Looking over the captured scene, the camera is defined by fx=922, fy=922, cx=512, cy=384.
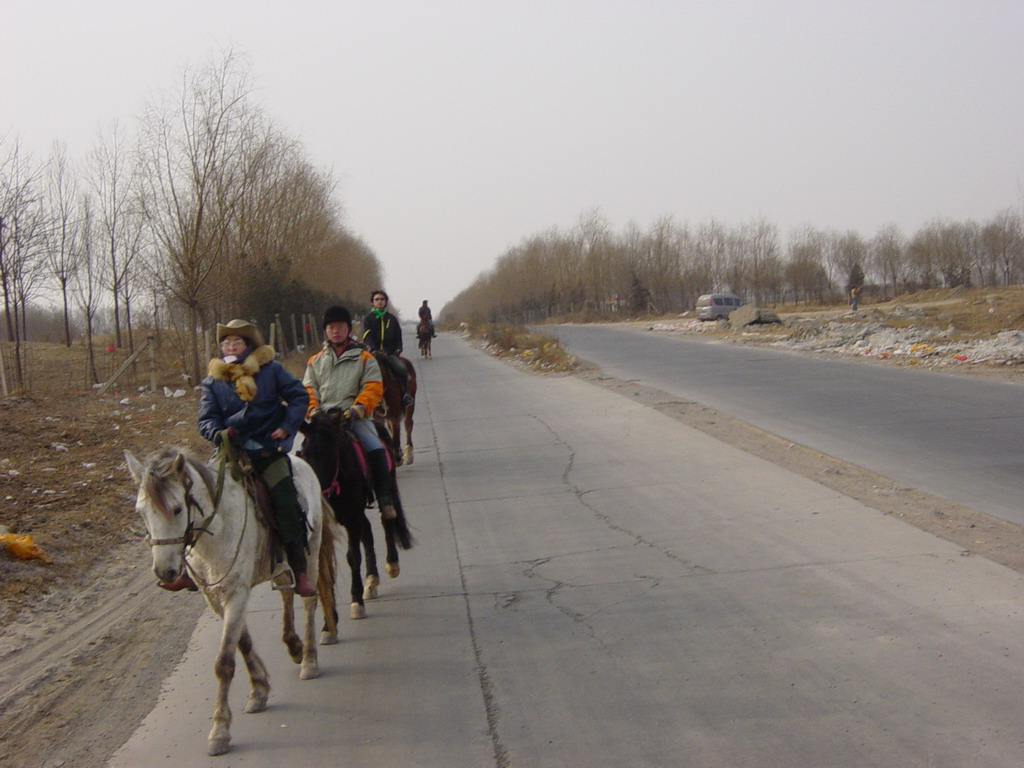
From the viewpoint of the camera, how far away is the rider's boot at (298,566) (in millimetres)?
5395

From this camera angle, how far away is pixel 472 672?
205 inches

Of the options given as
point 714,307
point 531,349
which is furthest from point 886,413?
point 714,307

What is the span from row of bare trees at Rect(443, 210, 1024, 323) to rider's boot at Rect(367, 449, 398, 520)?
83.5 meters

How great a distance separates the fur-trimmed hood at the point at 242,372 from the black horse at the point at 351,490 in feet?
3.19

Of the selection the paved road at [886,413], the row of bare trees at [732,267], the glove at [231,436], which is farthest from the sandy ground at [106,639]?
the row of bare trees at [732,267]

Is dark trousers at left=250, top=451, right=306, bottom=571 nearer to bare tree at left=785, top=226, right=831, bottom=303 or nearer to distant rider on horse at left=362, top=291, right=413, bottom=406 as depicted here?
distant rider on horse at left=362, top=291, right=413, bottom=406

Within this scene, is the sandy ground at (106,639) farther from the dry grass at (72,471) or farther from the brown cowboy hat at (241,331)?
the brown cowboy hat at (241,331)

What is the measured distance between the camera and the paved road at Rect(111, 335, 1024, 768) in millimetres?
4164

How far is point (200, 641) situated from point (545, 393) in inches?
586

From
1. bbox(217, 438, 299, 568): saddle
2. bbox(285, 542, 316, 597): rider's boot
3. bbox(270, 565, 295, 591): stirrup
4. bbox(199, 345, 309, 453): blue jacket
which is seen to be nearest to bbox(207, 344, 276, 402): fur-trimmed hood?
bbox(199, 345, 309, 453): blue jacket

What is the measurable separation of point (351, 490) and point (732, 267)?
10028cm

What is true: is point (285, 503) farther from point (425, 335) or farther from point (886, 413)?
point (425, 335)

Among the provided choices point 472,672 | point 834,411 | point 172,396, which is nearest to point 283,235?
point 172,396

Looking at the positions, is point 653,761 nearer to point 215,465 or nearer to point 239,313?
point 215,465
